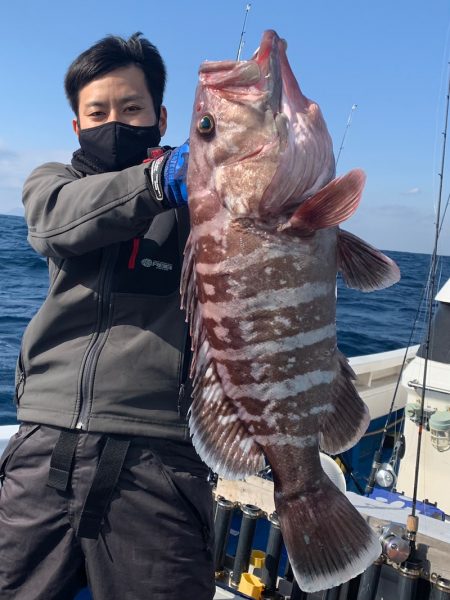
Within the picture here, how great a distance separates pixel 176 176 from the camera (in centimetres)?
186

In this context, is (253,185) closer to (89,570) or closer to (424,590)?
(89,570)

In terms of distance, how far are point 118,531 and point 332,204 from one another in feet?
4.64

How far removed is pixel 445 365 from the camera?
6.02 metres


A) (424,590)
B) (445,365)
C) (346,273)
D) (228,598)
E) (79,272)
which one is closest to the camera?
(346,273)

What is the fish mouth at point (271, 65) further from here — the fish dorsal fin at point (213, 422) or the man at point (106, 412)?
the fish dorsal fin at point (213, 422)

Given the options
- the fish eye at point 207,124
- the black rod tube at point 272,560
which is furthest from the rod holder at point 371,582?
the fish eye at point 207,124

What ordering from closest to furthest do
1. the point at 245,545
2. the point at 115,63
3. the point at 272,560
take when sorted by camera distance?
the point at 115,63 < the point at 272,560 < the point at 245,545

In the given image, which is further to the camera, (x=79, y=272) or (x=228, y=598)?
(x=228, y=598)

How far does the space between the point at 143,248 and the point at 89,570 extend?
4.07ft

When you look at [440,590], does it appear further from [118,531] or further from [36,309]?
[36,309]

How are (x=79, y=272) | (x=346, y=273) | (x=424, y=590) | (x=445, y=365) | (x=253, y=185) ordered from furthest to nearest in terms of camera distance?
(x=445, y=365)
(x=424, y=590)
(x=79, y=272)
(x=346, y=273)
(x=253, y=185)

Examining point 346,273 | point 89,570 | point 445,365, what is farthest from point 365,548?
point 445,365

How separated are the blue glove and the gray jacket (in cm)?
15

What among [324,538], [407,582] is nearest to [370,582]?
[407,582]
